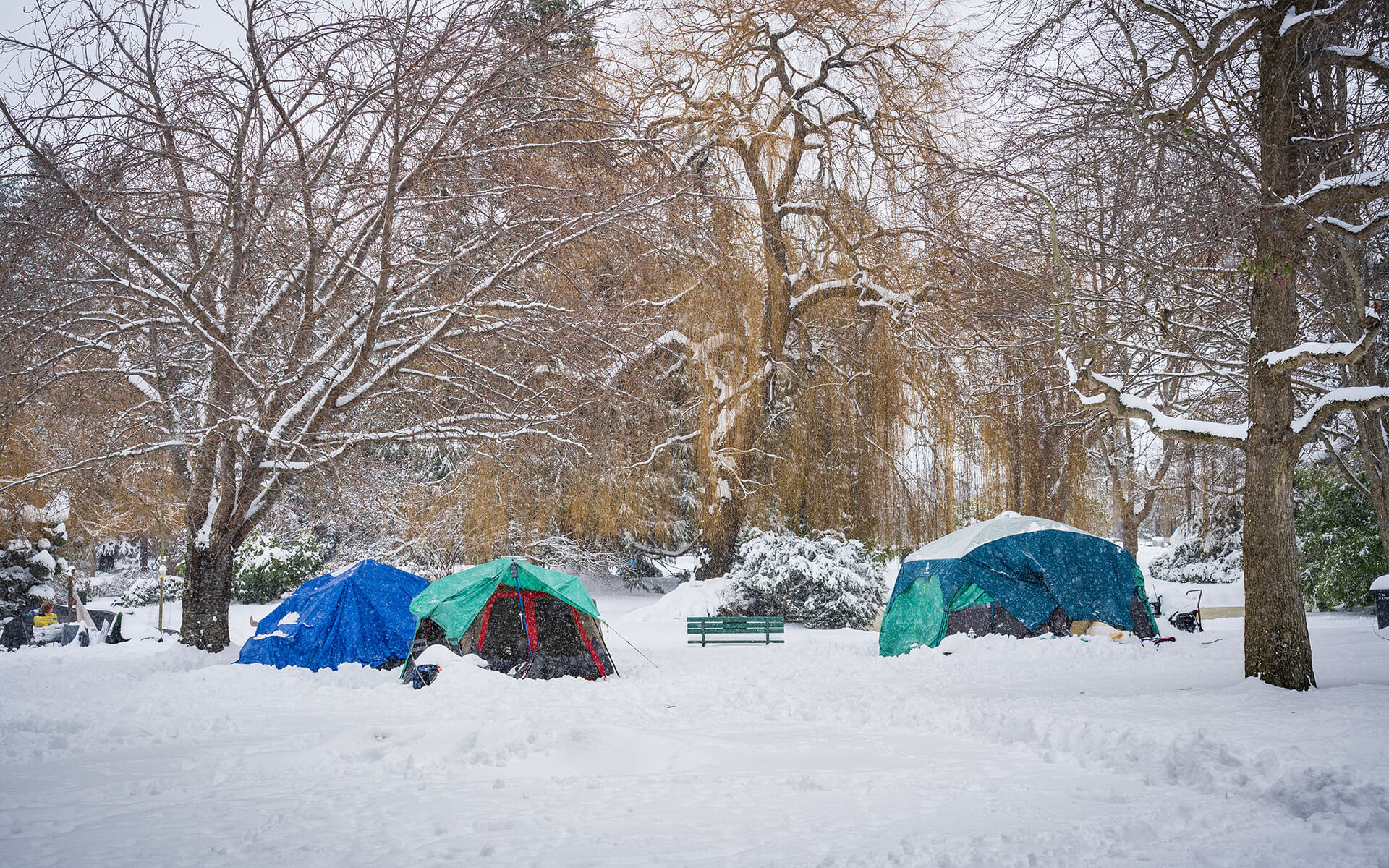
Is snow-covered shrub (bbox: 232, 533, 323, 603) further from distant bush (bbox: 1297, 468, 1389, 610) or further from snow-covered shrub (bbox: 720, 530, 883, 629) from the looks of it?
distant bush (bbox: 1297, 468, 1389, 610)

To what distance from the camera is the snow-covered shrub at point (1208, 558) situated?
29.0 meters

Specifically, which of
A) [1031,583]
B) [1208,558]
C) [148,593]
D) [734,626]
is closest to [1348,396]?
[1031,583]

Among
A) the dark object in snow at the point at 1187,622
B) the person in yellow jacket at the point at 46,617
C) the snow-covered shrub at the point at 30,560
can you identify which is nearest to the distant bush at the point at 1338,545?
the dark object in snow at the point at 1187,622

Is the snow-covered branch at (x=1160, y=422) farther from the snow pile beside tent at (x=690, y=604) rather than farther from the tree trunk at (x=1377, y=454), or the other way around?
the snow pile beside tent at (x=690, y=604)

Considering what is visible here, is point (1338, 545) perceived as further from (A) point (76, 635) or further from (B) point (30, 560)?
(B) point (30, 560)

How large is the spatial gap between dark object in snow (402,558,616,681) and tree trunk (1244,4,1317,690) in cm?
779

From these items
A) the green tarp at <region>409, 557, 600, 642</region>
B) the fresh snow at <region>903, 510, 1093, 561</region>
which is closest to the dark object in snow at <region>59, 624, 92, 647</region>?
the green tarp at <region>409, 557, 600, 642</region>

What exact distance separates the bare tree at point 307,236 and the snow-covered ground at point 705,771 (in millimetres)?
3309

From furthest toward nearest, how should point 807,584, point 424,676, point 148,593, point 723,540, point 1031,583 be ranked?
point 148,593, point 723,540, point 807,584, point 1031,583, point 424,676

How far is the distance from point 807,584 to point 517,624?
858 centimetres

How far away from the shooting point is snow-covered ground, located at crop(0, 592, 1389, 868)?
4969 mm

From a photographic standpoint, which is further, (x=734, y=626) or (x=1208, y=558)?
(x=1208, y=558)

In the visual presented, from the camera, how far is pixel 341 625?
13.9 m

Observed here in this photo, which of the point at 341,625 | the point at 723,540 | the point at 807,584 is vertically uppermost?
the point at 723,540
